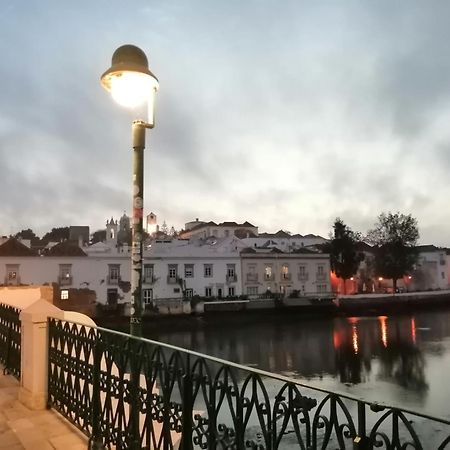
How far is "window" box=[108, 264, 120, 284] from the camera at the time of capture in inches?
1848

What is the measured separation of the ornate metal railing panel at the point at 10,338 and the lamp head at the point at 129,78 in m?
3.82

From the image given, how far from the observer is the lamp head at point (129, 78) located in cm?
383

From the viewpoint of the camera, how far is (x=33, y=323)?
5.12 meters

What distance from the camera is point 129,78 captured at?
12.7 ft

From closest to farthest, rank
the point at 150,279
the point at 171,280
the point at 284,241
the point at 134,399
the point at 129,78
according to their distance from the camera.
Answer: the point at 134,399 < the point at 129,78 < the point at 150,279 < the point at 171,280 < the point at 284,241

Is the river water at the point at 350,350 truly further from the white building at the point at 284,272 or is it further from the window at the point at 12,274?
the window at the point at 12,274

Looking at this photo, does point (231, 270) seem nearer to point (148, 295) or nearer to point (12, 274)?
point (148, 295)

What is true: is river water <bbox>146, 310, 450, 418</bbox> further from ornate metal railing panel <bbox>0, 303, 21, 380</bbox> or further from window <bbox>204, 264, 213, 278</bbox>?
ornate metal railing panel <bbox>0, 303, 21, 380</bbox>

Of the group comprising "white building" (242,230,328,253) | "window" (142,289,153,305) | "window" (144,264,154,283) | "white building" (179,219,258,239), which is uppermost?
"white building" (179,219,258,239)

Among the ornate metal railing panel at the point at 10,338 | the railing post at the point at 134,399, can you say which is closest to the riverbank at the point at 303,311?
the ornate metal railing panel at the point at 10,338

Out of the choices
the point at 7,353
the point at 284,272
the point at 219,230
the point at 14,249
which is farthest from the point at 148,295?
the point at 7,353

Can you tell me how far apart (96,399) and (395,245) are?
6545cm

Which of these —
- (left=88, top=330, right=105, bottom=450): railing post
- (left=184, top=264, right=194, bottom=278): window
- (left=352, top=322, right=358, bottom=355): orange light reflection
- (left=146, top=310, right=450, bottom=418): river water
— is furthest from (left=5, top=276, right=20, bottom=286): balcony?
(left=88, top=330, right=105, bottom=450): railing post

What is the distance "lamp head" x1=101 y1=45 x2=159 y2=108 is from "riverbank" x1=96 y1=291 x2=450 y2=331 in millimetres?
38724
